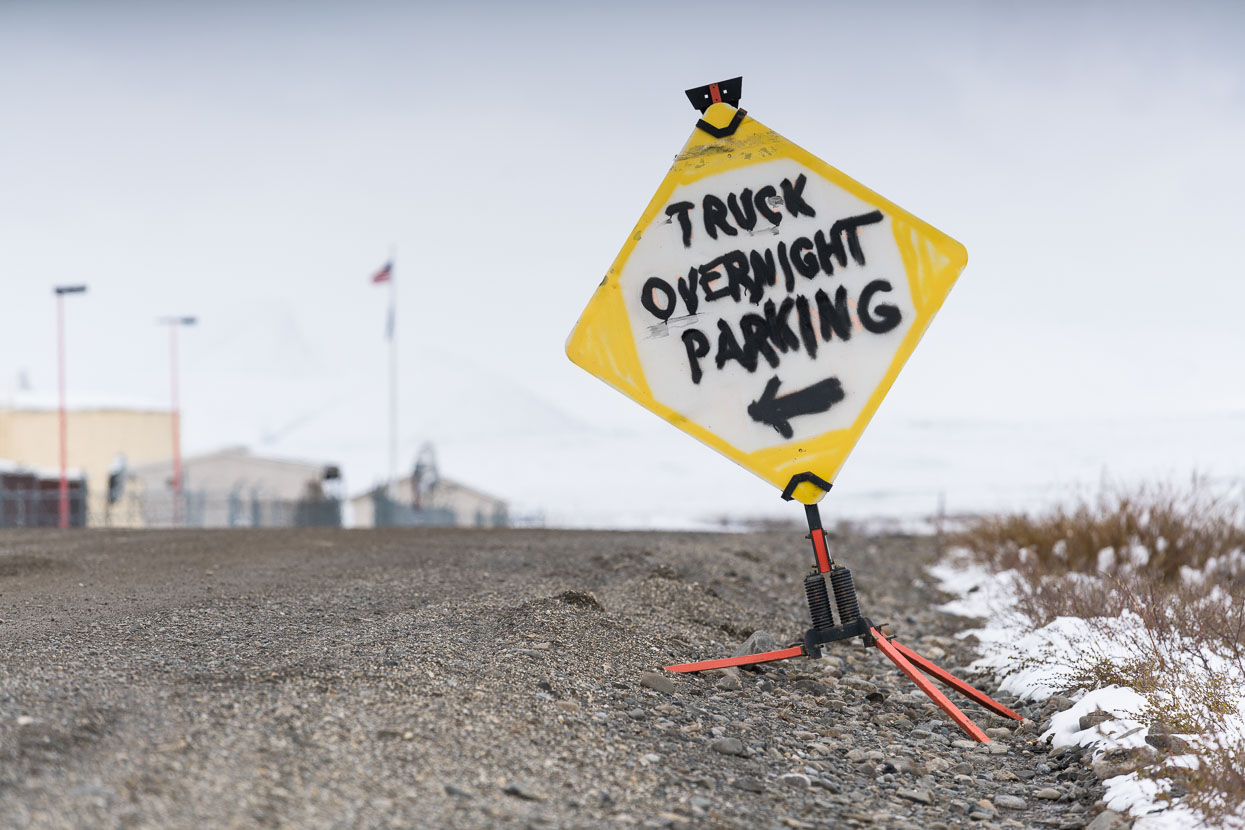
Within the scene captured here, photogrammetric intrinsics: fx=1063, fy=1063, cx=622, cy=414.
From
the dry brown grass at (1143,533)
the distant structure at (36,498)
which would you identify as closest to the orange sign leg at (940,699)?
the dry brown grass at (1143,533)

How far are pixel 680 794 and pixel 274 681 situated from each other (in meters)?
1.62

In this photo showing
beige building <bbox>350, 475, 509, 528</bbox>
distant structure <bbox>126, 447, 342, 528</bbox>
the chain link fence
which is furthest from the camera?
distant structure <bbox>126, 447, 342, 528</bbox>

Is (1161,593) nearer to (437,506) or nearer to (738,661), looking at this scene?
(738,661)

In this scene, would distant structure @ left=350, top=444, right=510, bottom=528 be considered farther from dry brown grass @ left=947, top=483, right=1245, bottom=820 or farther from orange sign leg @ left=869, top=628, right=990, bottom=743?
orange sign leg @ left=869, top=628, right=990, bottom=743

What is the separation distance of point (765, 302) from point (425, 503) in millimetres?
38176

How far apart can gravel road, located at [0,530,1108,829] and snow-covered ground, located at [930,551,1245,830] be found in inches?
7.2

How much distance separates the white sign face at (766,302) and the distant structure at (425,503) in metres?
23.0

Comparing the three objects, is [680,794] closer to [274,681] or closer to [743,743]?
[743,743]

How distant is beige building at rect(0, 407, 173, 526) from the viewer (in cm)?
5062

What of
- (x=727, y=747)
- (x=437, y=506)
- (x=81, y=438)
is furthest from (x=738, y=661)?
(x=81, y=438)

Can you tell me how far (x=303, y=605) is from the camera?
610cm

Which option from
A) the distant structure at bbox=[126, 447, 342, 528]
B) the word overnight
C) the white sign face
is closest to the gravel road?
the white sign face

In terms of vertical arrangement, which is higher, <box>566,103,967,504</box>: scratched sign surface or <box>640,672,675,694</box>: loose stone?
<box>566,103,967,504</box>: scratched sign surface

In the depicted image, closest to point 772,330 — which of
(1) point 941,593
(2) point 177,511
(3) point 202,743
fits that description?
(3) point 202,743
